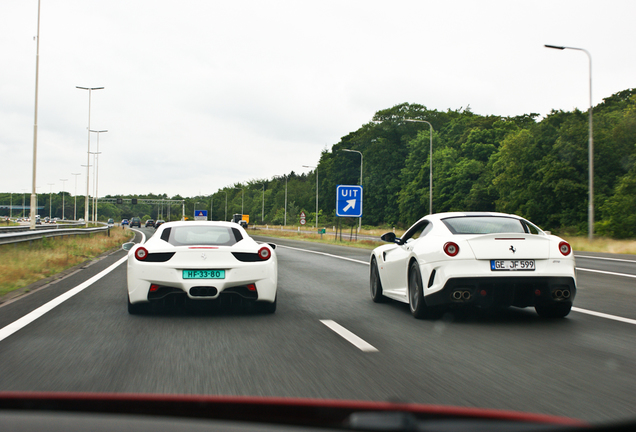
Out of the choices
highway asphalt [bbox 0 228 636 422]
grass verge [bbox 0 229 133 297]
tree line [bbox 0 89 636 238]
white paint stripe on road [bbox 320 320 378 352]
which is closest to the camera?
highway asphalt [bbox 0 228 636 422]

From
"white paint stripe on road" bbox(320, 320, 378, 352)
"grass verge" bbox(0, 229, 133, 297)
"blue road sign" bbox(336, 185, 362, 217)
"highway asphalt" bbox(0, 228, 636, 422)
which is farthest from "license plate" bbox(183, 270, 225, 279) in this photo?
"blue road sign" bbox(336, 185, 362, 217)

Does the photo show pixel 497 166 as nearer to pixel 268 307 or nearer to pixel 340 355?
pixel 268 307

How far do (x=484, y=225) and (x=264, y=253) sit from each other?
2.90 metres

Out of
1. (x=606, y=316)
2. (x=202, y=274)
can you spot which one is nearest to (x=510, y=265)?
(x=606, y=316)

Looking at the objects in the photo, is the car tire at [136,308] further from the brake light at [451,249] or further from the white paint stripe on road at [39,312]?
the brake light at [451,249]

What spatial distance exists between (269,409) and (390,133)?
268 feet

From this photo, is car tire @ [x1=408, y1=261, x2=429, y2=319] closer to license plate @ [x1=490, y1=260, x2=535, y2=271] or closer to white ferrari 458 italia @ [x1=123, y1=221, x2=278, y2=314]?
license plate @ [x1=490, y1=260, x2=535, y2=271]

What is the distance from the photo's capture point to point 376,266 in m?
10.1

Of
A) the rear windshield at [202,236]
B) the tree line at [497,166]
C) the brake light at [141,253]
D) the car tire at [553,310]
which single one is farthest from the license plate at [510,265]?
the tree line at [497,166]

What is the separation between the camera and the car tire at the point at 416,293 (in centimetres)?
786

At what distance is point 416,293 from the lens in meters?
8.10

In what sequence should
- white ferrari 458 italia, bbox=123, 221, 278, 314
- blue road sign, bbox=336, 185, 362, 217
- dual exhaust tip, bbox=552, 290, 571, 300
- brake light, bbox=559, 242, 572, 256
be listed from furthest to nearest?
blue road sign, bbox=336, 185, 362, 217
white ferrari 458 italia, bbox=123, 221, 278, 314
brake light, bbox=559, 242, 572, 256
dual exhaust tip, bbox=552, 290, 571, 300

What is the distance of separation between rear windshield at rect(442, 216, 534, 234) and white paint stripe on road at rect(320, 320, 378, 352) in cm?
190

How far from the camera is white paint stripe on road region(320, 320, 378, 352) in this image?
612 centimetres
